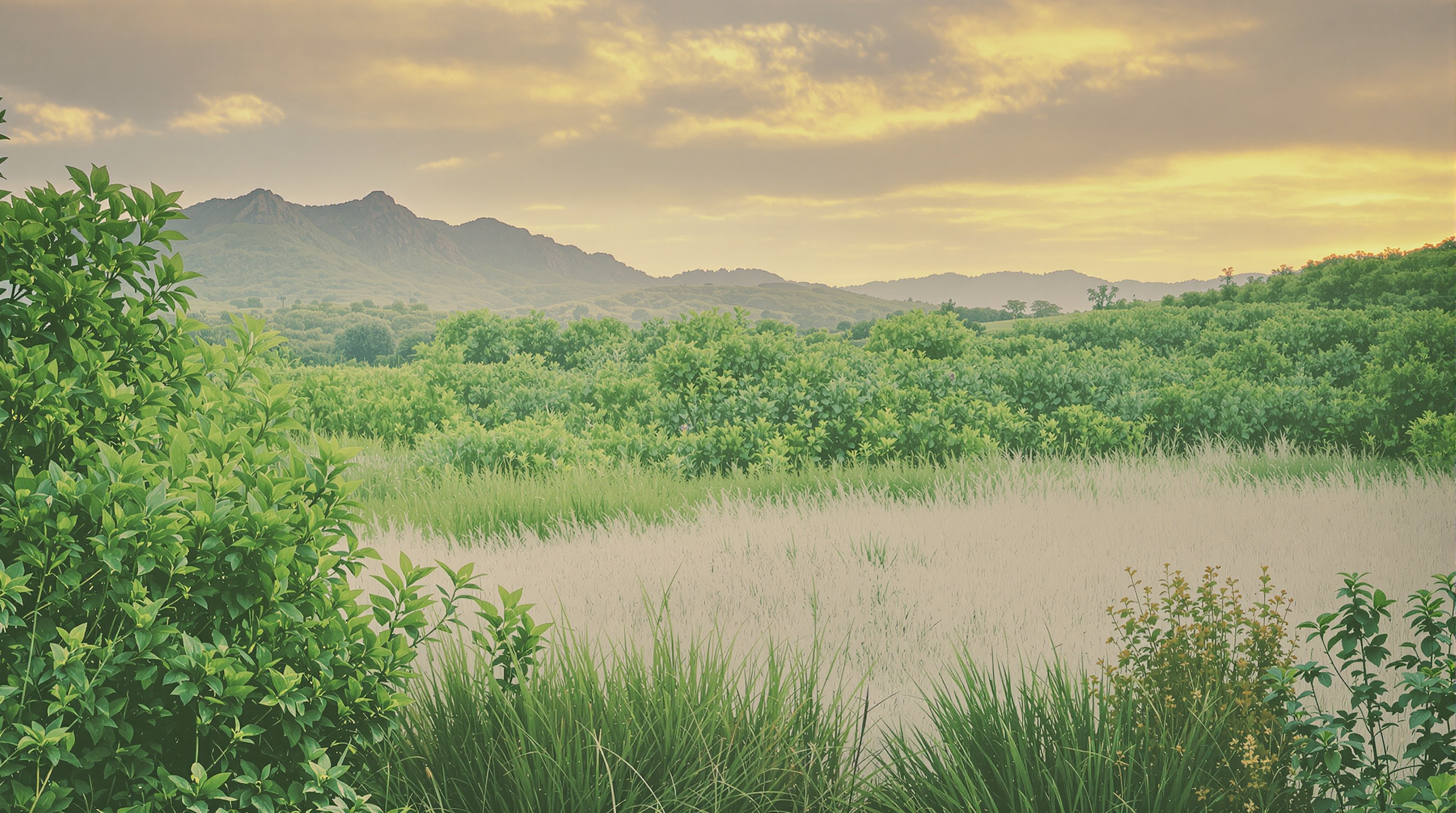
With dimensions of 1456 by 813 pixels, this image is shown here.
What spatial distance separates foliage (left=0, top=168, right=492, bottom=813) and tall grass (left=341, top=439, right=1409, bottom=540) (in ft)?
13.2

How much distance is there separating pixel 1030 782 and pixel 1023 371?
8.71 metres

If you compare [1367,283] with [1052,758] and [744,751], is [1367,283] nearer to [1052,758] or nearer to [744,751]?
[1052,758]

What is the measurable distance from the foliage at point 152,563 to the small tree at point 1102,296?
2921 centimetres

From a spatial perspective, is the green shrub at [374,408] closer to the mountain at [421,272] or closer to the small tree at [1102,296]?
the mountain at [421,272]

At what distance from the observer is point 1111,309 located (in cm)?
2591

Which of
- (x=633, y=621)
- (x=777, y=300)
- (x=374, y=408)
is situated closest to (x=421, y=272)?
(x=777, y=300)

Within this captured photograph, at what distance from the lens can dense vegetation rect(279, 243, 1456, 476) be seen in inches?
356

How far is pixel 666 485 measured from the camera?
7734 millimetres

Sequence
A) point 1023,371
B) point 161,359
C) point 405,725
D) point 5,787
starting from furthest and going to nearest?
point 1023,371
point 405,725
point 161,359
point 5,787

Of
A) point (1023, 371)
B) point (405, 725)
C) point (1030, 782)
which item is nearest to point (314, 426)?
point (1023, 371)

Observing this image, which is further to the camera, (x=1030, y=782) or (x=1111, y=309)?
(x=1111, y=309)

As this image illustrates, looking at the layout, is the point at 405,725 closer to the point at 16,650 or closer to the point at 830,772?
the point at 16,650

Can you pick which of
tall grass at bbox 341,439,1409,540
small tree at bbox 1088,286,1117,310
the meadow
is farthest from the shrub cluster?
small tree at bbox 1088,286,1117,310

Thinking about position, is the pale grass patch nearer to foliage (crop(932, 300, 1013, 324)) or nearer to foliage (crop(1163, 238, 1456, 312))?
foliage (crop(1163, 238, 1456, 312))
